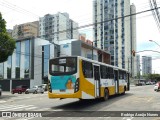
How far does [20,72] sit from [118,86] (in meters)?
46.0

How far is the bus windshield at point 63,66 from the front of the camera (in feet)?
55.4

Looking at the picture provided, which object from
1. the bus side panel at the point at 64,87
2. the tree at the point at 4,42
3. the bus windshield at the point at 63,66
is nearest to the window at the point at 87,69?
the bus windshield at the point at 63,66

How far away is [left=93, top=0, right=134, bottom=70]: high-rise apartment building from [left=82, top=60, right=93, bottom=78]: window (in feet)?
119

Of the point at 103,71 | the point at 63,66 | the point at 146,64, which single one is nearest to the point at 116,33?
the point at 146,64

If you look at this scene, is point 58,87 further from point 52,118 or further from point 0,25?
point 0,25

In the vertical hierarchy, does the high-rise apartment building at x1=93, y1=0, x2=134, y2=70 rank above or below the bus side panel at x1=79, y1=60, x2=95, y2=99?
above

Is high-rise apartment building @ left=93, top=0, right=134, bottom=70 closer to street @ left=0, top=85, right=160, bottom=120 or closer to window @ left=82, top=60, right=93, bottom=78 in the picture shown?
street @ left=0, top=85, right=160, bottom=120

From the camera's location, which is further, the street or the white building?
the white building

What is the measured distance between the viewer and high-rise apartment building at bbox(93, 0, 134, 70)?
64.5 metres

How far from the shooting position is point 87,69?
58.8 ft

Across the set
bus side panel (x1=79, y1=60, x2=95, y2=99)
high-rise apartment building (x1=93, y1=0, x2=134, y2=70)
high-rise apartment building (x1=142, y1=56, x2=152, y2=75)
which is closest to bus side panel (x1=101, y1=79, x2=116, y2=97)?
bus side panel (x1=79, y1=60, x2=95, y2=99)

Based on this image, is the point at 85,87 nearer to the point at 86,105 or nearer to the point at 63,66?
the point at 63,66

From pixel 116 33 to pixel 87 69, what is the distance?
76.9m

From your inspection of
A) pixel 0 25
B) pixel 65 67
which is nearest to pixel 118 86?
pixel 65 67
